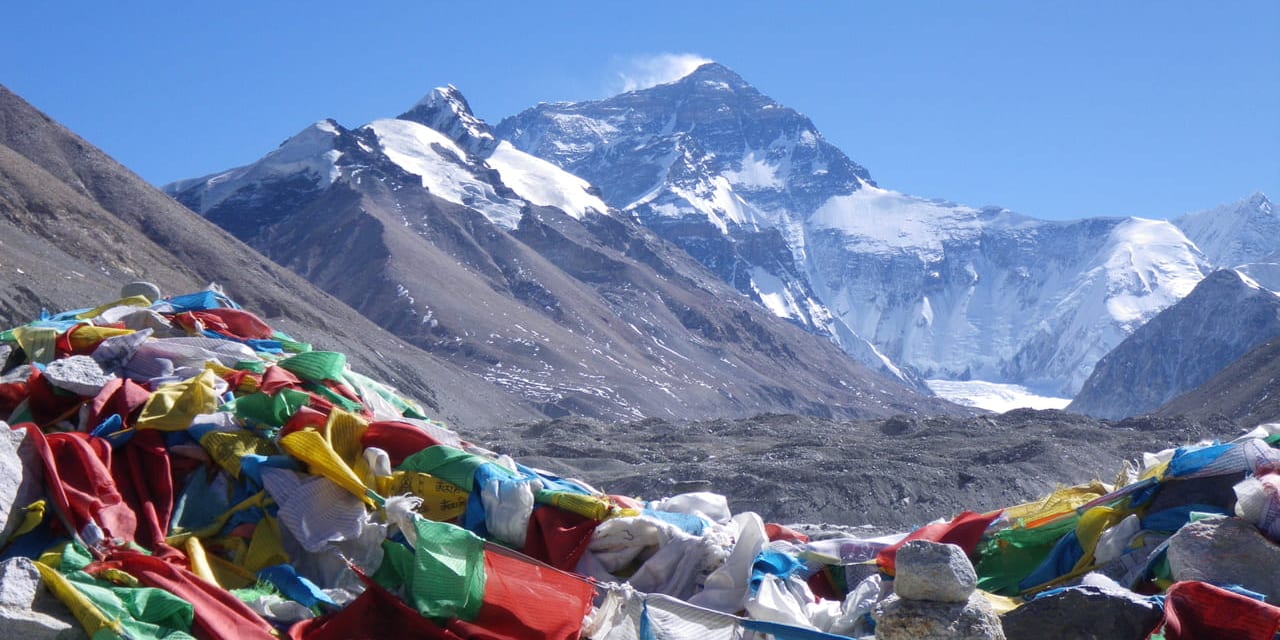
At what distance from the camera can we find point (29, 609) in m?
6.11

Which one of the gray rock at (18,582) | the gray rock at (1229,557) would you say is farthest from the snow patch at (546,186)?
the gray rock at (18,582)

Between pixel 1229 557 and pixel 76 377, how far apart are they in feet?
Answer: 22.1

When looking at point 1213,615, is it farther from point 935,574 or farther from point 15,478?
point 15,478

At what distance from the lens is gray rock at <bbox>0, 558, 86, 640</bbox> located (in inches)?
235

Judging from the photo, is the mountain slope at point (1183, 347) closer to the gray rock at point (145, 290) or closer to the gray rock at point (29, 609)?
the gray rock at point (145, 290)

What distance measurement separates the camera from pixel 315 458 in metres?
7.78

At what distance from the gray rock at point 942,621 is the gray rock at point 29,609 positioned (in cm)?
365

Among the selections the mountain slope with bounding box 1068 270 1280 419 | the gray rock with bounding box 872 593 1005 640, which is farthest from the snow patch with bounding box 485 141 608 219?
the gray rock with bounding box 872 593 1005 640

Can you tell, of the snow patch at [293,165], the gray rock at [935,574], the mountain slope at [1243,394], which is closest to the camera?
the gray rock at [935,574]

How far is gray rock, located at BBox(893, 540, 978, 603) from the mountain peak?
17889cm

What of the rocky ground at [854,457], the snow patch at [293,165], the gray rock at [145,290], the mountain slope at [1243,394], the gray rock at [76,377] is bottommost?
the rocky ground at [854,457]

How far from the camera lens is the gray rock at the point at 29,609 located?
5.97m

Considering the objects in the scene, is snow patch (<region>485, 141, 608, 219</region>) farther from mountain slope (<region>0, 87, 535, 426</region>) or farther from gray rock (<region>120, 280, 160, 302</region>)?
gray rock (<region>120, 280, 160, 302</region>)

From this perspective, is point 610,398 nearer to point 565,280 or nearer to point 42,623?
point 565,280
